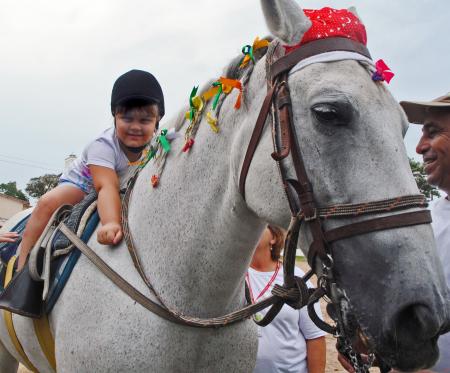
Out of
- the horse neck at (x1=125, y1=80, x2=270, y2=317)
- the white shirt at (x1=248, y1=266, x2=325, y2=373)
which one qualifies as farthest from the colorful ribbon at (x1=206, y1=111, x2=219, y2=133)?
the white shirt at (x1=248, y1=266, x2=325, y2=373)

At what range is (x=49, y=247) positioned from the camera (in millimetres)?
2998

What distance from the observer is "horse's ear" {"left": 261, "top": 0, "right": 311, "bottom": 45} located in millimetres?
1986

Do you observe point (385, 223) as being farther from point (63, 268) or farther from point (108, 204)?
point (63, 268)

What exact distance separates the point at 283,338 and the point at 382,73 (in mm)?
2573

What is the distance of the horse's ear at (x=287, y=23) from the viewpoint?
199 cm

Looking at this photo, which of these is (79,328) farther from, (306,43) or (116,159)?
(306,43)

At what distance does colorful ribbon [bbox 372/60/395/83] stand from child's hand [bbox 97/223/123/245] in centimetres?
161

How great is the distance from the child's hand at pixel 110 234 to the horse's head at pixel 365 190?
102cm

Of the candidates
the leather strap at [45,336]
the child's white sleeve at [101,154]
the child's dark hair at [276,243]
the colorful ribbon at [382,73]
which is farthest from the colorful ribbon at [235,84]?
the child's dark hair at [276,243]

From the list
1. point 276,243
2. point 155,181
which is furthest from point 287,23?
point 276,243

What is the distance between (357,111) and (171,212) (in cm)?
118

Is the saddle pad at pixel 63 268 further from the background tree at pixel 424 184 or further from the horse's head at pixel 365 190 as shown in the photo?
the background tree at pixel 424 184

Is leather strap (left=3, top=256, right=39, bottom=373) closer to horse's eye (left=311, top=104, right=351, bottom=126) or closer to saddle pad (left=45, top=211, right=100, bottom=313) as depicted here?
saddle pad (left=45, top=211, right=100, bottom=313)

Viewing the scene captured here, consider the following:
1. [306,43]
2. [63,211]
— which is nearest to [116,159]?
[63,211]
